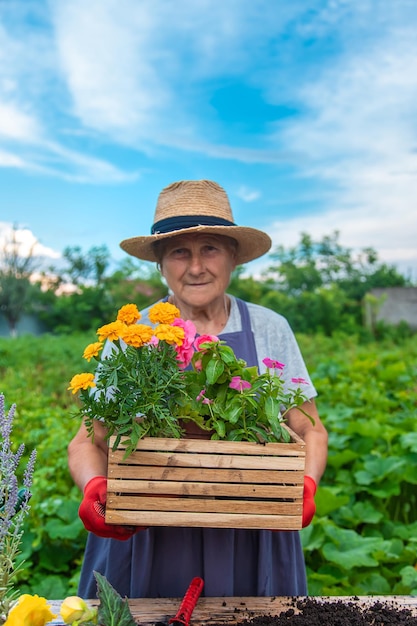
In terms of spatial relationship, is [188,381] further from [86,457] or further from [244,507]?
[86,457]

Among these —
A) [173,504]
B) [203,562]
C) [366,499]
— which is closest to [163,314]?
[173,504]

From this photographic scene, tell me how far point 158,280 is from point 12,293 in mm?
9997

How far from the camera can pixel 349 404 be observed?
559 cm

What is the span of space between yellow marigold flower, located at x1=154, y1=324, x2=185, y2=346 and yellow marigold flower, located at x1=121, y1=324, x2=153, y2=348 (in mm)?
22

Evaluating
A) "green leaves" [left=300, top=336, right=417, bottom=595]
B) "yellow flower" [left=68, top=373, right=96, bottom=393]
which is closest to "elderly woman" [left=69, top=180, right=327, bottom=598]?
"yellow flower" [left=68, top=373, right=96, bottom=393]

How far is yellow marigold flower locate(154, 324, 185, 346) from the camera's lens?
129 centimetres

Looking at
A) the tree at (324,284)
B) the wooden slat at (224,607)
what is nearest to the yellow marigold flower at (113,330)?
the wooden slat at (224,607)

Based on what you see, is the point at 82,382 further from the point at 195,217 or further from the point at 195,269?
the point at 195,217

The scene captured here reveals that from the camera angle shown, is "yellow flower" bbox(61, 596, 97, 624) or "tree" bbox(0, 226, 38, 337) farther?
"tree" bbox(0, 226, 38, 337)

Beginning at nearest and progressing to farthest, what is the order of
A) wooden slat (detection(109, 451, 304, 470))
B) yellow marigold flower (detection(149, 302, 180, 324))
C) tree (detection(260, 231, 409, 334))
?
wooden slat (detection(109, 451, 304, 470)) < yellow marigold flower (detection(149, 302, 180, 324)) < tree (detection(260, 231, 409, 334))

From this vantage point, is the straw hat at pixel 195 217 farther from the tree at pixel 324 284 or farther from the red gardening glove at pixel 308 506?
the tree at pixel 324 284

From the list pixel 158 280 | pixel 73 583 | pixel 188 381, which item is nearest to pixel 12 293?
pixel 158 280

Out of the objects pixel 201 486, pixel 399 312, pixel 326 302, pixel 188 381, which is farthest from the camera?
pixel 399 312

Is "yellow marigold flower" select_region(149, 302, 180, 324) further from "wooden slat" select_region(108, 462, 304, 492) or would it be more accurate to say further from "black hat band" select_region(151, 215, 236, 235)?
"black hat band" select_region(151, 215, 236, 235)
